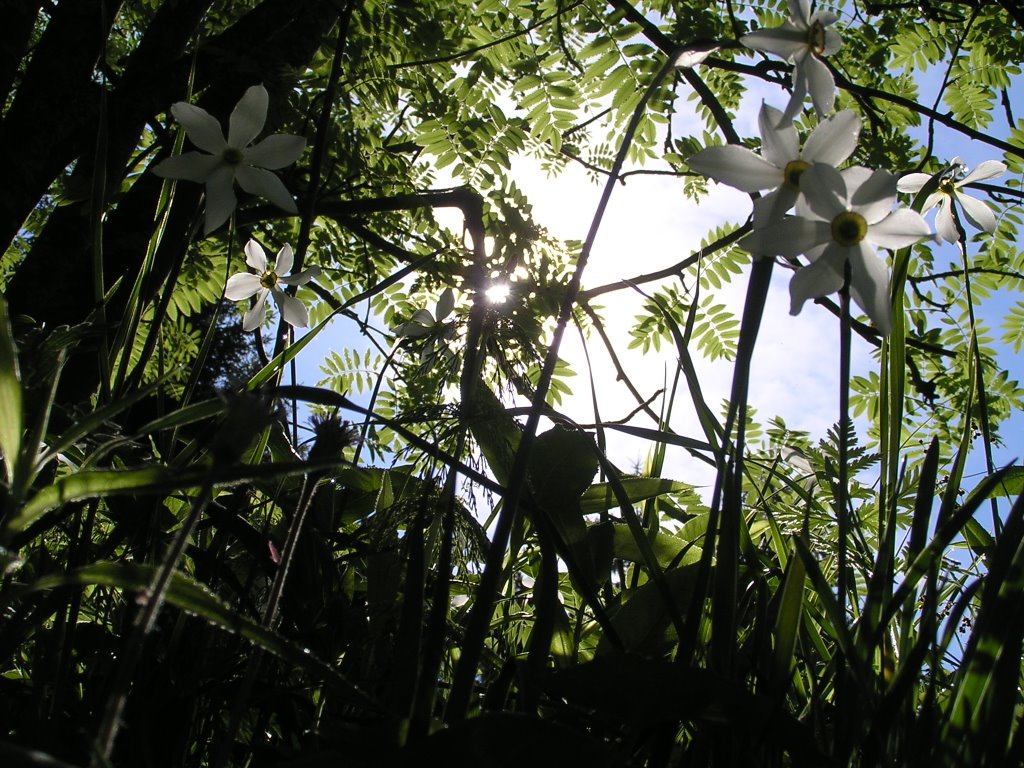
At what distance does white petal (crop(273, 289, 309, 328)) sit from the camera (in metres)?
1.50

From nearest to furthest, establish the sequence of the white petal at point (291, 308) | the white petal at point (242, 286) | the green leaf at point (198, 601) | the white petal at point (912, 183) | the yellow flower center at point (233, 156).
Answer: the green leaf at point (198, 601)
the yellow flower center at point (233, 156)
the white petal at point (912, 183)
the white petal at point (291, 308)
the white petal at point (242, 286)

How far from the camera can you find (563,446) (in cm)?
87

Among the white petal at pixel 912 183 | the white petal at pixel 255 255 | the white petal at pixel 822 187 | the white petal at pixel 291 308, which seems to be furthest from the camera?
the white petal at pixel 255 255

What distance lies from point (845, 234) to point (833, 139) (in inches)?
3.8

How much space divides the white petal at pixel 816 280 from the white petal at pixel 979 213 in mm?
637

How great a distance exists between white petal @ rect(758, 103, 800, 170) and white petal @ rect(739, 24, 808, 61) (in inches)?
3.6

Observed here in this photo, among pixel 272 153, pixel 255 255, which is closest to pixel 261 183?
pixel 272 153

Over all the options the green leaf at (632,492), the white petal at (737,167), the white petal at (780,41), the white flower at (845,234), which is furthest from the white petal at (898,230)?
the green leaf at (632,492)

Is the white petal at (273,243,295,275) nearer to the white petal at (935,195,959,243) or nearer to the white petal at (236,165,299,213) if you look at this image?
the white petal at (236,165,299,213)

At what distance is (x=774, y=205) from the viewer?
74 centimetres

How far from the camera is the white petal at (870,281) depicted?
72 centimetres

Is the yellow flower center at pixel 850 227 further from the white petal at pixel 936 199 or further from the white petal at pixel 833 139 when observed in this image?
the white petal at pixel 936 199

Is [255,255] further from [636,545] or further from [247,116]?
[636,545]

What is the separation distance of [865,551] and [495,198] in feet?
6.76
